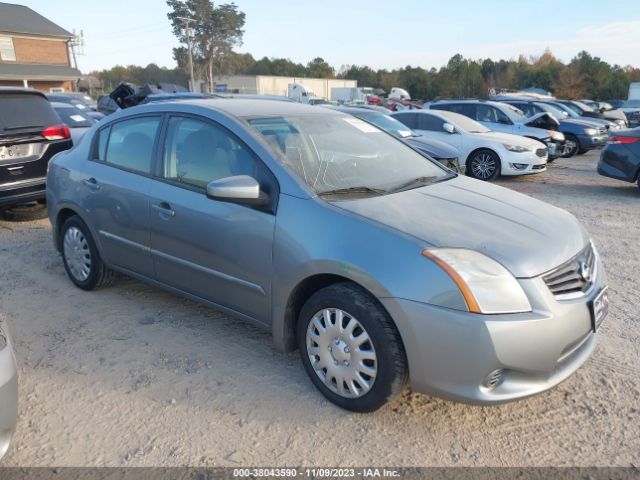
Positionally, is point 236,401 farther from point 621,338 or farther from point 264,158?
point 621,338

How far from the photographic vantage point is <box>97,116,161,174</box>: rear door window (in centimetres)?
383

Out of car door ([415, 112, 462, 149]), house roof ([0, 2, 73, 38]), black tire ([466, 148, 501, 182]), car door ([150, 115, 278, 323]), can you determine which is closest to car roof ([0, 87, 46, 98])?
car door ([150, 115, 278, 323])

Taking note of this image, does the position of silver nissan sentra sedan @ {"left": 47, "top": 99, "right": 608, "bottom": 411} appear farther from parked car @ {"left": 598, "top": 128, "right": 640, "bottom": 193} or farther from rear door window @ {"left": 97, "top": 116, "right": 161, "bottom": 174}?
parked car @ {"left": 598, "top": 128, "right": 640, "bottom": 193}

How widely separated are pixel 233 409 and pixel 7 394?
44.3 inches

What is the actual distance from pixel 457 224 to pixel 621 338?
180 cm

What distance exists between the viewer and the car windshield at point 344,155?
3.20 metres

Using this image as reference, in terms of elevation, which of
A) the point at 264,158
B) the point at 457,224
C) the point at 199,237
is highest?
the point at 264,158

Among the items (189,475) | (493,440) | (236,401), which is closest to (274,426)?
(236,401)

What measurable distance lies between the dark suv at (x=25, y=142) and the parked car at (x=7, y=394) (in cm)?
468

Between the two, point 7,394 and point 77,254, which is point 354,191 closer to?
point 7,394

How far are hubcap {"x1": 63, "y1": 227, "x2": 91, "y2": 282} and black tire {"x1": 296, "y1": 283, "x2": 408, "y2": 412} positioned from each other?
8.29 feet

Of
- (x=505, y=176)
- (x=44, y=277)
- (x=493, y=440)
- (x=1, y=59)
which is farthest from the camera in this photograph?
(x=1, y=59)

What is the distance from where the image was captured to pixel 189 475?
7.93 feet

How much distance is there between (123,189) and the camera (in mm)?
3896
